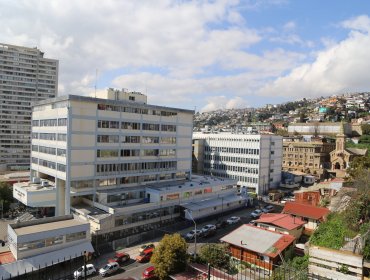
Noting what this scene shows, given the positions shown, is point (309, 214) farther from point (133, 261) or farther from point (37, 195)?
point (37, 195)

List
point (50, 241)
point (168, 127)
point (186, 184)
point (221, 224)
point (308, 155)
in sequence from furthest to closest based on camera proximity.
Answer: point (308, 155)
point (168, 127)
point (186, 184)
point (221, 224)
point (50, 241)

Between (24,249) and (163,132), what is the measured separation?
26268 mm

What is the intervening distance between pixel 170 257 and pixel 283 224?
1584cm

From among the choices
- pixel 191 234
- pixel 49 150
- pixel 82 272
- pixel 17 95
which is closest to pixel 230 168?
pixel 191 234

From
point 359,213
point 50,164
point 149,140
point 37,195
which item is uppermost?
point 149,140

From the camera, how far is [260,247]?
2944 cm

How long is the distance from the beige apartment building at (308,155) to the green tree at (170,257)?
64281mm

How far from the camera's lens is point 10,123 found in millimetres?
88625

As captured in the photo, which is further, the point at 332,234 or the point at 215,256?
the point at 332,234

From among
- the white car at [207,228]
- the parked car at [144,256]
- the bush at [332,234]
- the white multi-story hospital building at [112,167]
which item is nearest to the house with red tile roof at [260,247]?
the bush at [332,234]

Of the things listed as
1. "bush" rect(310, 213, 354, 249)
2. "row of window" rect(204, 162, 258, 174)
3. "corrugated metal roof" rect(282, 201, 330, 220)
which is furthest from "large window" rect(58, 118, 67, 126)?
"row of window" rect(204, 162, 258, 174)

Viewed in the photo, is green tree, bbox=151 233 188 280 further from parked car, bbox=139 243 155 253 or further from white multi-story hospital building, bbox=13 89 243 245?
white multi-story hospital building, bbox=13 89 243 245

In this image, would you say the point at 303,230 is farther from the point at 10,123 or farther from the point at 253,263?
the point at 10,123

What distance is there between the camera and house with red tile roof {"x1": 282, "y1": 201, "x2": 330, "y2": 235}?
123 ft
